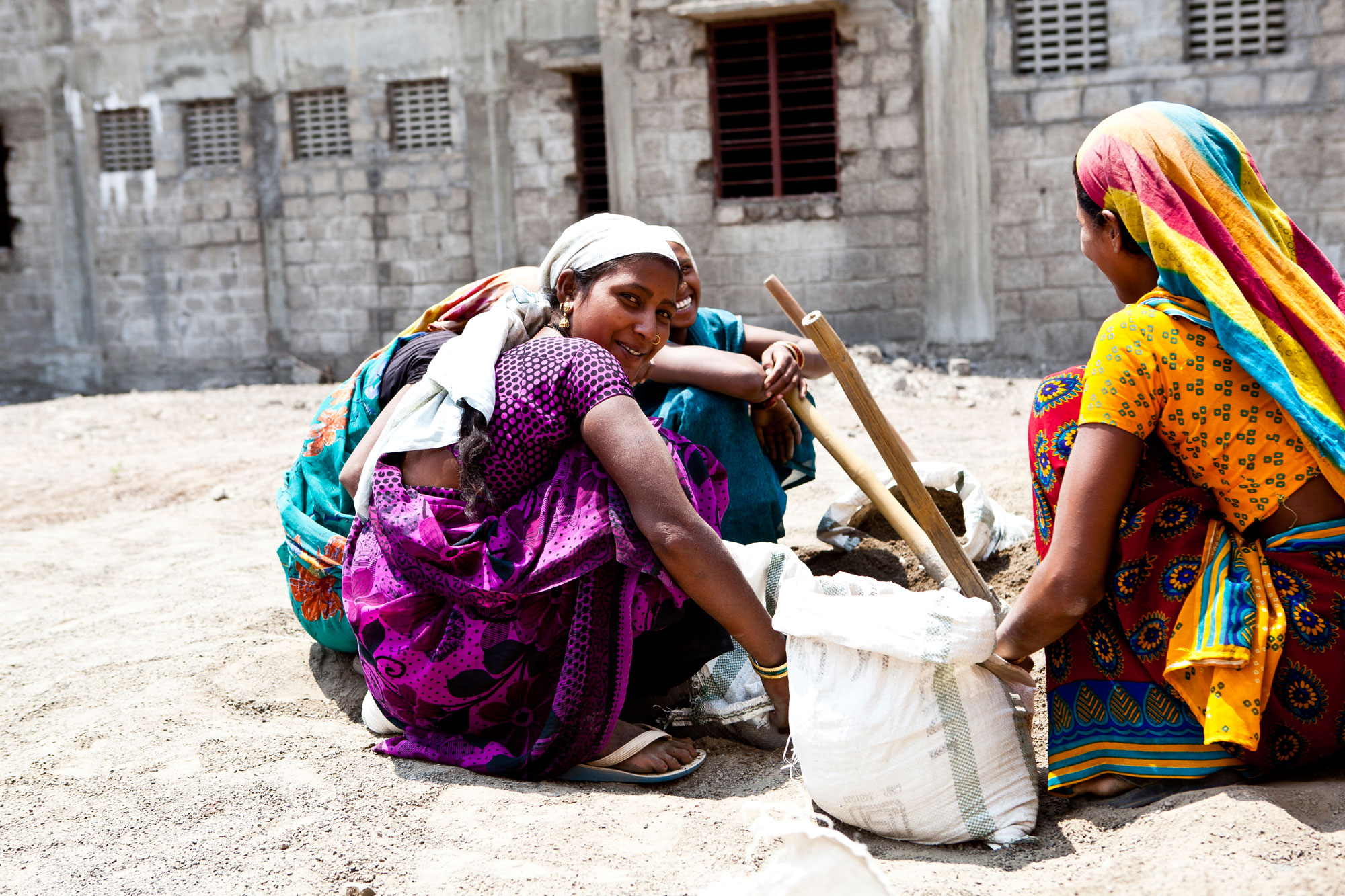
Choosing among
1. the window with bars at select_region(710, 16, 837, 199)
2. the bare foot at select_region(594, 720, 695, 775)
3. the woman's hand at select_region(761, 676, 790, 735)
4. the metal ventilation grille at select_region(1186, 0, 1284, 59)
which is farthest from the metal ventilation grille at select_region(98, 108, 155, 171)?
the woman's hand at select_region(761, 676, 790, 735)

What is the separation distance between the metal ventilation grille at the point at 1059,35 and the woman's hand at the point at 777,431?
595 centimetres

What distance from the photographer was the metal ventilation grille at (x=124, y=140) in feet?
36.6

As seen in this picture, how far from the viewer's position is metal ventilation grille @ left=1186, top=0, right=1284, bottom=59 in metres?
7.70

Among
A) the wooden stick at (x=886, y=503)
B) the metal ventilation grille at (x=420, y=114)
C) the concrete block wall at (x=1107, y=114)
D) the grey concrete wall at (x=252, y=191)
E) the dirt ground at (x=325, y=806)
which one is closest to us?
the dirt ground at (x=325, y=806)

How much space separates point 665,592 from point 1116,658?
2.70 ft

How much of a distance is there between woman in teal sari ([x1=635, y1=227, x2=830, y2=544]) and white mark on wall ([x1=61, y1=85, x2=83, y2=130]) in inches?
399

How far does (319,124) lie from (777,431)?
28.2 ft

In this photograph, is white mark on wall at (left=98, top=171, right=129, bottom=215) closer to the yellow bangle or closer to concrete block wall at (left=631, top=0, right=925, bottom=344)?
concrete block wall at (left=631, top=0, right=925, bottom=344)

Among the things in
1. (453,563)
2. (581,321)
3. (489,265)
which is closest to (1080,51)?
(489,265)

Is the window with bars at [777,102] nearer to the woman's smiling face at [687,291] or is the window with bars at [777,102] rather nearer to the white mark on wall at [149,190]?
the white mark on wall at [149,190]

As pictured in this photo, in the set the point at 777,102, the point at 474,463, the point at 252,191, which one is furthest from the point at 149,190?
the point at 474,463

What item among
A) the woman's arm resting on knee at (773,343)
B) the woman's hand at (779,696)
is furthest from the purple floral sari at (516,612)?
the woman's arm resting on knee at (773,343)

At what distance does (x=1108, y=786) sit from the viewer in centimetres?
191

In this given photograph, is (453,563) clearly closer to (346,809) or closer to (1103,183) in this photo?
(346,809)
